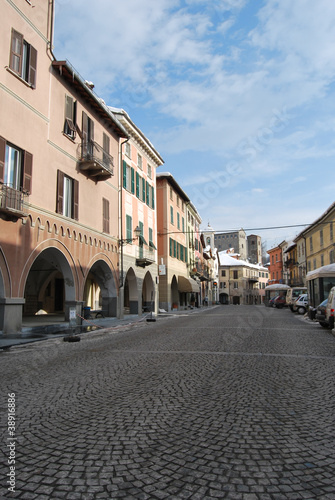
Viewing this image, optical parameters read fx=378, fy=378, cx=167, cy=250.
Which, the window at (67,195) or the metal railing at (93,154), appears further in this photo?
the metal railing at (93,154)

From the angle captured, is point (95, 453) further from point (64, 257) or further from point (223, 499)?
point (64, 257)

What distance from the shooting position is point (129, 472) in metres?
3.01

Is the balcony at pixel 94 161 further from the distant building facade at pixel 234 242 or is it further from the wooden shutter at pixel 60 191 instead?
the distant building facade at pixel 234 242

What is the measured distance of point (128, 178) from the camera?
26.2 m

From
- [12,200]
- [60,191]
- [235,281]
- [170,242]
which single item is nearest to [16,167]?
[12,200]

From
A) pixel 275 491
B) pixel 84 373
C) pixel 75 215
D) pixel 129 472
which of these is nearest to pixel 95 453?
pixel 129 472

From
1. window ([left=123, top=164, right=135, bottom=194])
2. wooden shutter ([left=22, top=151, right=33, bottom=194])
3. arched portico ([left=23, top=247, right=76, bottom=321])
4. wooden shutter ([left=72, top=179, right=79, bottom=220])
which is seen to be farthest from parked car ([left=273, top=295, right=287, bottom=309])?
wooden shutter ([left=22, top=151, right=33, bottom=194])

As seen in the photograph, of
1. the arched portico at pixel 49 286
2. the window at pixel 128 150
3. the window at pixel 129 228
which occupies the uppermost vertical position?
the window at pixel 128 150

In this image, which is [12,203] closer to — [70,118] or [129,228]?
[70,118]

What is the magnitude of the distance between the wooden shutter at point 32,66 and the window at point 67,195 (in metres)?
3.87

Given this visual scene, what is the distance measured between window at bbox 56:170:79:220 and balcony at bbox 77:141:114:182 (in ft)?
4.11

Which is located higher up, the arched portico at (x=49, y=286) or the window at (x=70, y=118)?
the window at (x=70, y=118)

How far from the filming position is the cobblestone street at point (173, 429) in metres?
2.83

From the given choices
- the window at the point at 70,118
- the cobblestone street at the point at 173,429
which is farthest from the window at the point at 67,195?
the cobblestone street at the point at 173,429
